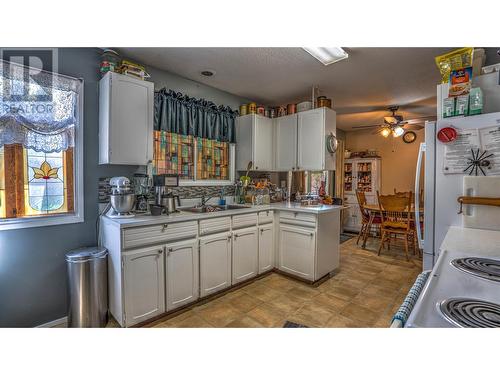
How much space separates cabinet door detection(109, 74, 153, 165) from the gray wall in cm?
27

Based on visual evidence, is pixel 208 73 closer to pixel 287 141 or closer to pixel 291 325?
pixel 287 141

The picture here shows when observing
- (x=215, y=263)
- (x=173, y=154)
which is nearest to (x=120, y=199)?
(x=173, y=154)

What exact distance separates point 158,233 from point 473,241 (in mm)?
2159

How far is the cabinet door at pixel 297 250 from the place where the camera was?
277 centimetres

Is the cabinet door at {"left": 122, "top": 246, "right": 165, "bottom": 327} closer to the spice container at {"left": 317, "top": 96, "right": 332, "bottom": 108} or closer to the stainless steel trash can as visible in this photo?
the stainless steel trash can

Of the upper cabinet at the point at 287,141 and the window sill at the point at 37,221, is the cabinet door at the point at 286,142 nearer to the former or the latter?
the upper cabinet at the point at 287,141

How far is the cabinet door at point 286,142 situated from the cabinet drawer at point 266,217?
80 centimetres

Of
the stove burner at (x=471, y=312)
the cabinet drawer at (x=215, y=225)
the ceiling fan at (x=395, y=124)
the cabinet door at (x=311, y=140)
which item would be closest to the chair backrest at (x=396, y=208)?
the ceiling fan at (x=395, y=124)

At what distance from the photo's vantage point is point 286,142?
3.50 meters

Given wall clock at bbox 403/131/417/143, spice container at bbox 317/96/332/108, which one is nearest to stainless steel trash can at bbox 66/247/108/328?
spice container at bbox 317/96/332/108

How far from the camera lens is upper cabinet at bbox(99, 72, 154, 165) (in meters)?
2.07
